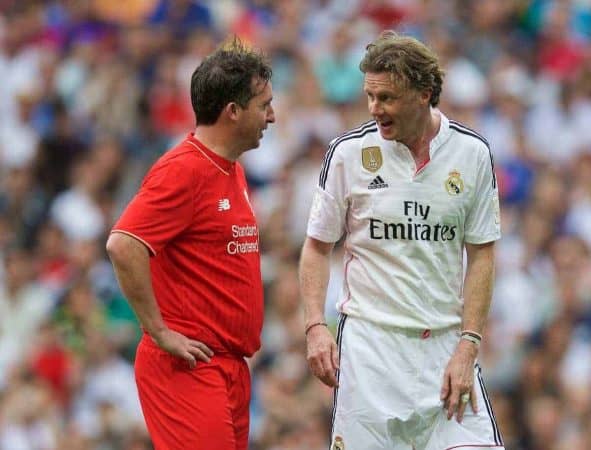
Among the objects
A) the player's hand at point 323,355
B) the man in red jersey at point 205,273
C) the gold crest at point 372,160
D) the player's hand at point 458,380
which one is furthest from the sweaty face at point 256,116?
the player's hand at point 458,380

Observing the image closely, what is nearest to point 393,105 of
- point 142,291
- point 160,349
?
point 142,291

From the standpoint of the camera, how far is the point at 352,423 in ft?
21.3

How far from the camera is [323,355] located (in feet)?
20.9

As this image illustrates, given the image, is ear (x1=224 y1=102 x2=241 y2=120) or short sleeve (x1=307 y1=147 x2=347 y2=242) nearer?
ear (x1=224 y1=102 x2=241 y2=120)

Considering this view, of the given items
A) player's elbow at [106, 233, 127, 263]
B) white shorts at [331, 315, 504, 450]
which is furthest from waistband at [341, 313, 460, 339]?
player's elbow at [106, 233, 127, 263]

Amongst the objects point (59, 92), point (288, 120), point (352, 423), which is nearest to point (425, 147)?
point (352, 423)

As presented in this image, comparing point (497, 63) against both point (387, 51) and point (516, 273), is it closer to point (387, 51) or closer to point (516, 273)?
point (516, 273)

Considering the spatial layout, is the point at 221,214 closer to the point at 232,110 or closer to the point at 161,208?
the point at 161,208

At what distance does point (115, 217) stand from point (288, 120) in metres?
1.82

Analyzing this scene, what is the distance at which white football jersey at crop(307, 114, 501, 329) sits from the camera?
6.48 m

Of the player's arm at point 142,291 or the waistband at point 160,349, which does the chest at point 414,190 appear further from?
the player's arm at point 142,291

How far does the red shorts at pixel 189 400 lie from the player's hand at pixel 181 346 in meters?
0.06

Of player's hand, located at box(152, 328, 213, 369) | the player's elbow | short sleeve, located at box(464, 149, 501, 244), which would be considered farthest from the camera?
short sleeve, located at box(464, 149, 501, 244)

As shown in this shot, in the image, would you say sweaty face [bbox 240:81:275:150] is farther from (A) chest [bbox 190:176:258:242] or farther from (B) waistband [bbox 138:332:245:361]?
(B) waistband [bbox 138:332:245:361]
